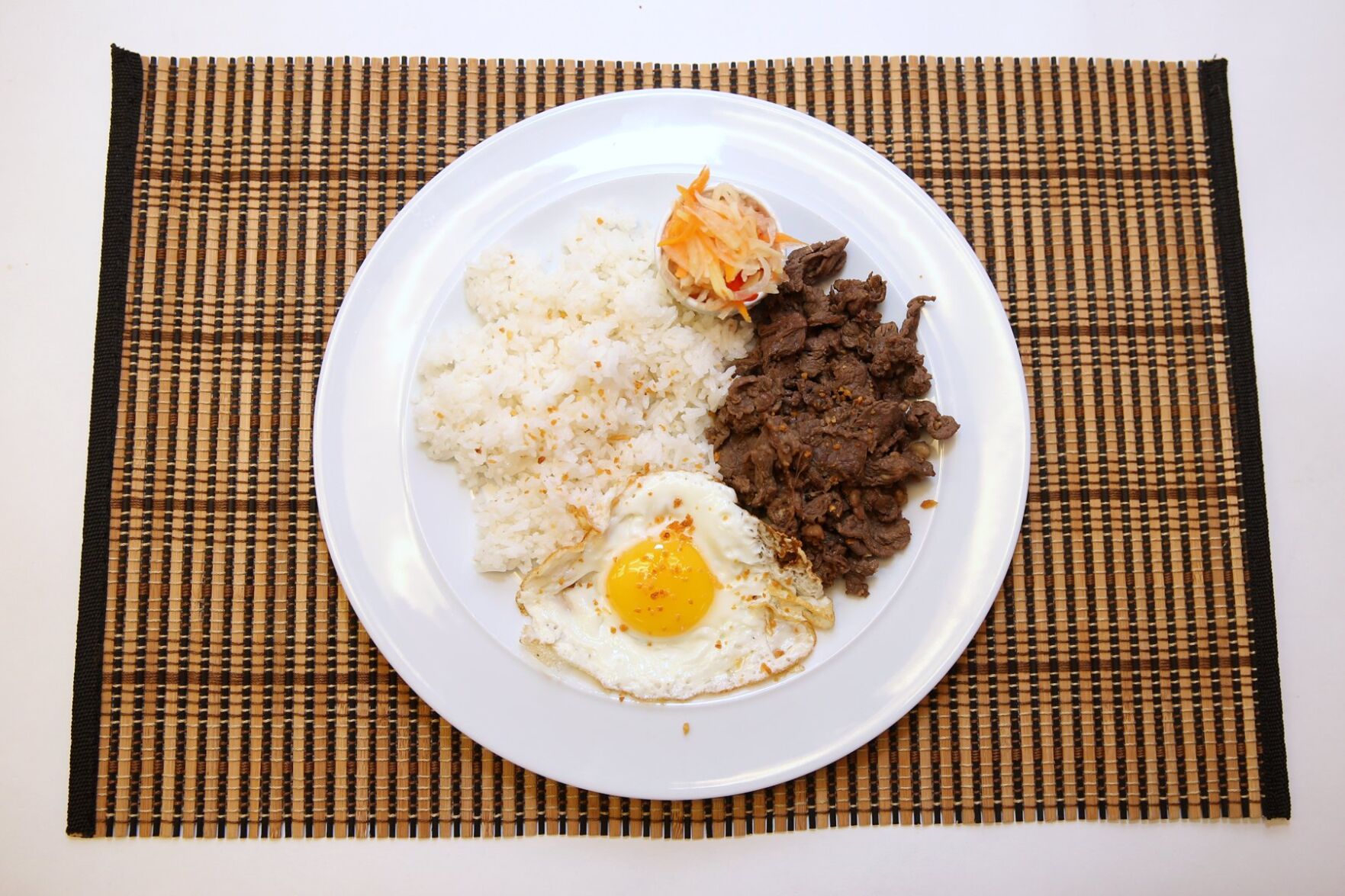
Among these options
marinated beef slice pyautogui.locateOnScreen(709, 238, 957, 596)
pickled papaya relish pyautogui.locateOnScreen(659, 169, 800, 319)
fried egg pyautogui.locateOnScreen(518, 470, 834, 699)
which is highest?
pickled papaya relish pyautogui.locateOnScreen(659, 169, 800, 319)

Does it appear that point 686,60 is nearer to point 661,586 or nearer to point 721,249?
point 721,249

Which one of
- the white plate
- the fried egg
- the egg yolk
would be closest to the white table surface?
the white plate

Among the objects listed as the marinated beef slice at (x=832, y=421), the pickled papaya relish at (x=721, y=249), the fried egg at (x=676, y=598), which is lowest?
the fried egg at (x=676, y=598)

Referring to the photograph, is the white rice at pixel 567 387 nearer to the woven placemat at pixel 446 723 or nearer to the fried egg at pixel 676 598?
the fried egg at pixel 676 598

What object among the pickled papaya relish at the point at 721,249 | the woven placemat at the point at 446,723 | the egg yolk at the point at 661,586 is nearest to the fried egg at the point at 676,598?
the egg yolk at the point at 661,586

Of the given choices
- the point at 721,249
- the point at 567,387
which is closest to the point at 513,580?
the point at 567,387

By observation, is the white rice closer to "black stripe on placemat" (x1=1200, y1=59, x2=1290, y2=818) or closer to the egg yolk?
the egg yolk
